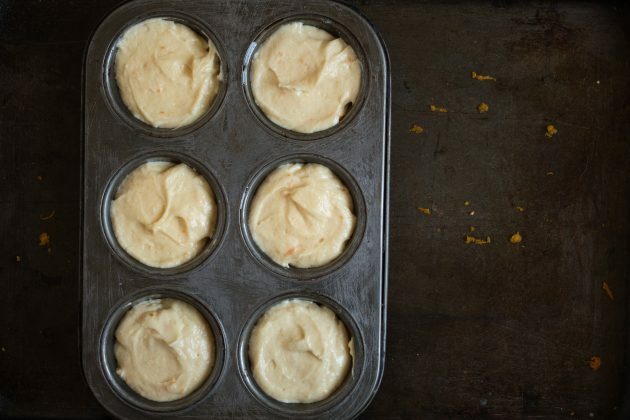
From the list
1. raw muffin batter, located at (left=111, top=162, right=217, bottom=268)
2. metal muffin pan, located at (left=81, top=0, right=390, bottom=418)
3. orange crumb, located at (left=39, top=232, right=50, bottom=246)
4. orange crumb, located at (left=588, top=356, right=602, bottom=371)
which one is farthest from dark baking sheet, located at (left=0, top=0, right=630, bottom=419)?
raw muffin batter, located at (left=111, top=162, right=217, bottom=268)

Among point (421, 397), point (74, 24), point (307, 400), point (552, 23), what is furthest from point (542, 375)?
point (74, 24)

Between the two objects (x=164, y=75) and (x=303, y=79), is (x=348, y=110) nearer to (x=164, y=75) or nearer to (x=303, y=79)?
(x=303, y=79)

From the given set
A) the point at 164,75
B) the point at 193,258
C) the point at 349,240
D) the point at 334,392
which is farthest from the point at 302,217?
the point at 164,75

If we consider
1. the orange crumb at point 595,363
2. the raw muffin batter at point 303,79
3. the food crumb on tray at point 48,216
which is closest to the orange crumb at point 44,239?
the food crumb on tray at point 48,216

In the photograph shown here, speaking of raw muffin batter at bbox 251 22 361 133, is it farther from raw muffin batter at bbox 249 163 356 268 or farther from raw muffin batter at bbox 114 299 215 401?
raw muffin batter at bbox 114 299 215 401

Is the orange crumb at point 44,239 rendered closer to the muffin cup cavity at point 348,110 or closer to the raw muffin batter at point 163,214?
the raw muffin batter at point 163,214

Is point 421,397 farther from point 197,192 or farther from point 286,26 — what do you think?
point 286,26
